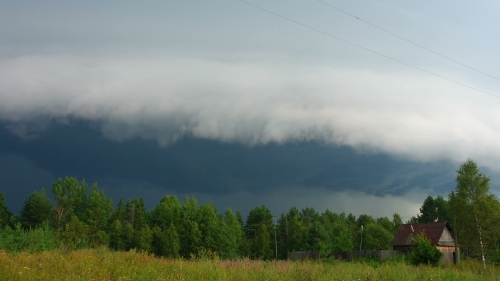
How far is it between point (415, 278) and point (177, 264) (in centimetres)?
1045

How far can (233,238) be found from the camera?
236 feet

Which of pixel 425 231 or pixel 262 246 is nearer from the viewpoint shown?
pixel 425 231

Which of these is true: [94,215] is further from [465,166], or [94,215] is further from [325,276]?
[325,276]

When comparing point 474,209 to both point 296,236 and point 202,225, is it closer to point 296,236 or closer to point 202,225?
point 202,225

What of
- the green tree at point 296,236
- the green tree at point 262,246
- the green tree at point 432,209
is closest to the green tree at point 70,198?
the green tree at point 262,246

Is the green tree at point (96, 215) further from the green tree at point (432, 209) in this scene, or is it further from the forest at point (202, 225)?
the green tree at point (432, 209)

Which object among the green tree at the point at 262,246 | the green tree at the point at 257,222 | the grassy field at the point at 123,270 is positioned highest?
the green tree at the point at 257,222

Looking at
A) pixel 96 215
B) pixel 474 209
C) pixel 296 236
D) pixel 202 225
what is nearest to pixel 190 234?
pixel 202 225

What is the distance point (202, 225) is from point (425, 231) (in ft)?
106

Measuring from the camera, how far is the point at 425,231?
61.8 m

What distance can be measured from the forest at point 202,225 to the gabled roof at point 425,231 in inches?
204

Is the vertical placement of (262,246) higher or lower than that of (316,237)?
lower

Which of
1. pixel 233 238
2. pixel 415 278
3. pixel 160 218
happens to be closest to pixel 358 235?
pixel 233 238

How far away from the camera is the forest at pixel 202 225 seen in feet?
146
